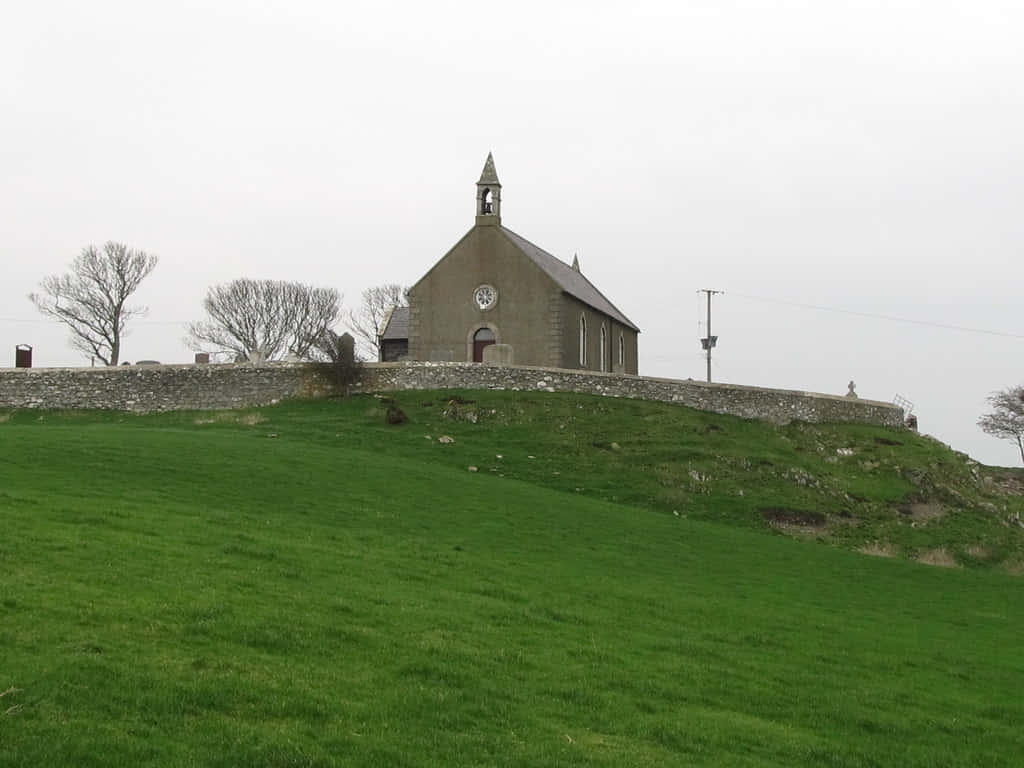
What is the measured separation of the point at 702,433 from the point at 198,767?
32.3 metres

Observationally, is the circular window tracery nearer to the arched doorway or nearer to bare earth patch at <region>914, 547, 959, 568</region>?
the arched doorway

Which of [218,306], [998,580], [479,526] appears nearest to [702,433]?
[998,580]

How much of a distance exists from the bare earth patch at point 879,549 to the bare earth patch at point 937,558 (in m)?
0.69

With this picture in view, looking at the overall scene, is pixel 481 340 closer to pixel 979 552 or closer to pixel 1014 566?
pixel 979 552

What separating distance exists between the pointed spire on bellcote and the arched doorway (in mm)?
5435

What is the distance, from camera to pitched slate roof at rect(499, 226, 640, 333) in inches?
1993

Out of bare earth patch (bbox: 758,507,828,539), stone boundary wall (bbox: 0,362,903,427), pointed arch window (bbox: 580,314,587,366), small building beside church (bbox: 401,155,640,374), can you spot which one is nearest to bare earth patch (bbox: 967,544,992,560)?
bare earth patch (bbox: 758,507,828,539)

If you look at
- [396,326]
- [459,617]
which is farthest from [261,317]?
[459,617]

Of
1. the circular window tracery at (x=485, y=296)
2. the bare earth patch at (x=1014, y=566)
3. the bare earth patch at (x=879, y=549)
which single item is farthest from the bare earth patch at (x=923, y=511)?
the circular window tracery at (x=485, y=296)

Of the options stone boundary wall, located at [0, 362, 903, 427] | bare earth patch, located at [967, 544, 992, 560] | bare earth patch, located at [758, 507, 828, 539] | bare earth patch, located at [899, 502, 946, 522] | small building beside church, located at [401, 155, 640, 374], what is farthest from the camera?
small building beside church, located at [401, 155, 640, 374]

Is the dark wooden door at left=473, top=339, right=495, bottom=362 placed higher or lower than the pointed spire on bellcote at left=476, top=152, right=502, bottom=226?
lower

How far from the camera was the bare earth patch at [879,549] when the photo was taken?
29.0 meters

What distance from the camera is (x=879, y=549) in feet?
97.1

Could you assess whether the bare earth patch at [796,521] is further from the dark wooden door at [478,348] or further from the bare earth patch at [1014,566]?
the dark wooden door at [478,348]
